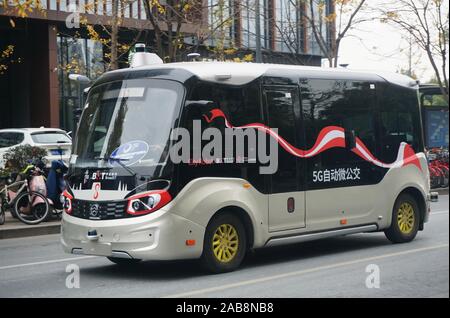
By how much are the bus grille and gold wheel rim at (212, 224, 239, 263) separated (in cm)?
115

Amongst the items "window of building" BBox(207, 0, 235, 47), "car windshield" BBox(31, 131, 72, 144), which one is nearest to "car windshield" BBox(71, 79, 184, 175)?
"window of building" BBox(207, 0, 235, 47)

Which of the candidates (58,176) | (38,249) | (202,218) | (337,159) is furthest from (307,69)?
(58,176)

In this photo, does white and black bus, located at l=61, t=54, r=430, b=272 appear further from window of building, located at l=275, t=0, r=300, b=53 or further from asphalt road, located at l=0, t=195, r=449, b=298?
window of building, located at l=275, t=0, r=300, b=53

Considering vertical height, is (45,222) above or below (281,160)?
below

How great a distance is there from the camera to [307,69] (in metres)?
11.4

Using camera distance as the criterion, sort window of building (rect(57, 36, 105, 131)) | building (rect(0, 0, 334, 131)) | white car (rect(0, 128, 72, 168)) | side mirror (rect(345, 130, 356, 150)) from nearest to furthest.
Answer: side mirror (rect(345, 130, 356, 150)) → white car (rect(0, 128, 72, 168)) → building (rect(0, 0, 334, 131)) → window of building (rect(57, 36, 105, 131))

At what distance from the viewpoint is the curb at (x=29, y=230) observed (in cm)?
1498

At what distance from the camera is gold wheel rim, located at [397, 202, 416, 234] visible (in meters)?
12.6

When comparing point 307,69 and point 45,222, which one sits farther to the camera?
point 45,222

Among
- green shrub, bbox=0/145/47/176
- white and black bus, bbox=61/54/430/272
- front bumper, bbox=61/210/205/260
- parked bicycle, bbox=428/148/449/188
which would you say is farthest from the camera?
parked bicycle, bbox=428/148/449/188

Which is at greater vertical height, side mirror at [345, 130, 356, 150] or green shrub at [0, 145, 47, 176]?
side mirror at [345, 130, 356, 150]

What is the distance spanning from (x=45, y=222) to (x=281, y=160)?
23.5 feet

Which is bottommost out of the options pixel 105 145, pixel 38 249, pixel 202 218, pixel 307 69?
pixel 38 249

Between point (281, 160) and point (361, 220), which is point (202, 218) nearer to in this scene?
point (281, 160)
